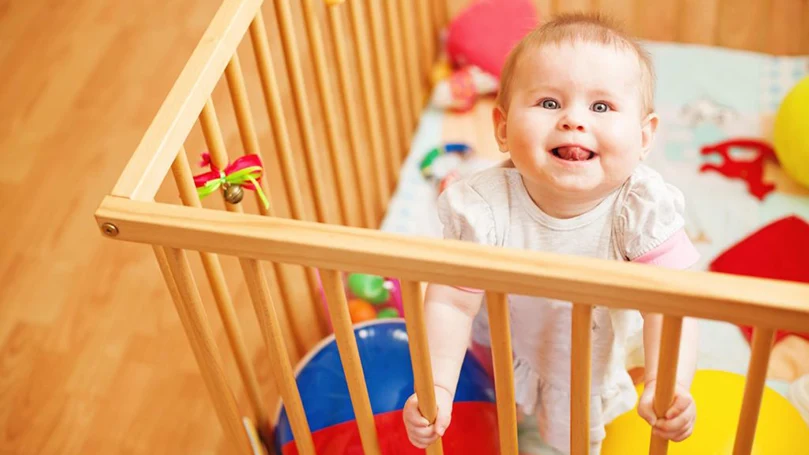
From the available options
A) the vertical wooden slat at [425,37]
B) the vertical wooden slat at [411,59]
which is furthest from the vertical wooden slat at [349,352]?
the vertical wooden slat at [425,37]

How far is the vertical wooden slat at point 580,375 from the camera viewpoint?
0.79 m

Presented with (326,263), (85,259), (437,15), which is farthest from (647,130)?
(85,259)

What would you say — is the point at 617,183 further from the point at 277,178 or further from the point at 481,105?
the point at 277,178

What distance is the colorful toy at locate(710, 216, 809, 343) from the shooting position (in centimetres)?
146

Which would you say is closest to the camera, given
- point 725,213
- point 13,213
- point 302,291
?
point 725,213

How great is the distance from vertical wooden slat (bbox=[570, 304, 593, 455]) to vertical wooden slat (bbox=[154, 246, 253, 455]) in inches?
14.6

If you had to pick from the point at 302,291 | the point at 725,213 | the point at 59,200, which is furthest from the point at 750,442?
the point at 59,200

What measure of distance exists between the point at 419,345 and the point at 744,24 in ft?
4.09

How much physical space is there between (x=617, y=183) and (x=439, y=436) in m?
0.32

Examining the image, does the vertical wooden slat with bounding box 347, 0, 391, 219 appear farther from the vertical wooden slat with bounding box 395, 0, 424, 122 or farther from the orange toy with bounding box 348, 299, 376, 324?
the orange toy with bounding box 348, 299, 376, 324

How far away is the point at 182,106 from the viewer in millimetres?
938

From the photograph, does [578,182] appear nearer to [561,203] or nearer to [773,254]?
[561,203]

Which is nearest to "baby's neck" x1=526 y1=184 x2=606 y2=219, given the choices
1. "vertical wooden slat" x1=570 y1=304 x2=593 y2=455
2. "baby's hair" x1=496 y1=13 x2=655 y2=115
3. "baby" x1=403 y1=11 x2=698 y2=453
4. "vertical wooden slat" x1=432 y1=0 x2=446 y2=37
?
"baby" x1=403 y1=11 x2=698 y2=453

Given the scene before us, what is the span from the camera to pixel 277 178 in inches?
78.8
